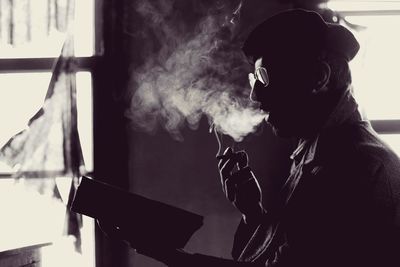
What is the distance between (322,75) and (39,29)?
1877 mm

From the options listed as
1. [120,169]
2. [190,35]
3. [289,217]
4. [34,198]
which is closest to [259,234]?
[289,217]

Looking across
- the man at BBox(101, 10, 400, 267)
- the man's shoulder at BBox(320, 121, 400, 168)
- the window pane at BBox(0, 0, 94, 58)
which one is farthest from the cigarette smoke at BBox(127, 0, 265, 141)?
the man's shoulder at BBox(320, 121, 400, 168)

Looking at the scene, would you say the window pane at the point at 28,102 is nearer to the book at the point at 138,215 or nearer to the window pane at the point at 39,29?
the window pane at the point at 39,29

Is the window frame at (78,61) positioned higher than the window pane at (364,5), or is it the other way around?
the window pane at (364,5)

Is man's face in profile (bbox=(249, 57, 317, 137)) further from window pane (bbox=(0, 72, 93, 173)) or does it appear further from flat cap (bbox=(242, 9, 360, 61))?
window pane (bbox=(0, 72, 93, 173))

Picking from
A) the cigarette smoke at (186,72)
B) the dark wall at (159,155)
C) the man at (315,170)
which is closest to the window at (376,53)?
the dark wall at (159,155)

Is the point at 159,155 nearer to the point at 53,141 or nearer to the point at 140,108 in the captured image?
the point at 140,108

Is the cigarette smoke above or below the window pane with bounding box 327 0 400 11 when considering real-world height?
below

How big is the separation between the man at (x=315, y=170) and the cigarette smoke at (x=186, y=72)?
2.66ft

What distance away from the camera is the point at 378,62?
8.71 feet

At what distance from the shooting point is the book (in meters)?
1.59

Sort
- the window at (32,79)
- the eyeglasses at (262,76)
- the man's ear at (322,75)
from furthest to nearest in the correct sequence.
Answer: the window at (32,79) < the eyeglasses at (262,76) < the man's ear at (322,75)

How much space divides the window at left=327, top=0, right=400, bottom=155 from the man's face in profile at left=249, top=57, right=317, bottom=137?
127 centimetres

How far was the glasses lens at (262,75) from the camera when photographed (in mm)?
1541
